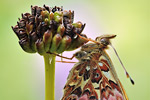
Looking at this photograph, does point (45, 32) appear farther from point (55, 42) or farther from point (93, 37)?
point (93, 37)

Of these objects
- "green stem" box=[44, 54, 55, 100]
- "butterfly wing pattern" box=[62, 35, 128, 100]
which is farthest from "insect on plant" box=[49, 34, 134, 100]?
"green stem" box=[44, 54, 55, 100]

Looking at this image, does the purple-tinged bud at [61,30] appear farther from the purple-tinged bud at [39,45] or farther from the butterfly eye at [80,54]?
the butterfly eye at [80,54]

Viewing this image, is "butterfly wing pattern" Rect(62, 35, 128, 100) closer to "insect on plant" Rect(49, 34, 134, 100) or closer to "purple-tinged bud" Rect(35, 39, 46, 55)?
"insect on plant" Rect(49, 34, 134, 100)

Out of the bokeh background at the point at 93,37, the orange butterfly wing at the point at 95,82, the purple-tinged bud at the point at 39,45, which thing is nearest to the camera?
the purple-tinged bud at the point at 39,45

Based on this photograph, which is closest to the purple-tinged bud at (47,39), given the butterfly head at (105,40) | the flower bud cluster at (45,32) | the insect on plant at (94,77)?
the flower bud cluster at (45,32)

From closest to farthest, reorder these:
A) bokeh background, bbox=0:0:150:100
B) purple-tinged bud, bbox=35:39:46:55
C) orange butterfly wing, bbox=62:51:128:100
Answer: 1. purple-tinged bud, bbox=35:39:46:55
2. orange butterfly wing, bbox=62:51:128:100
3. bokeh background, bbox=0:0:150:100

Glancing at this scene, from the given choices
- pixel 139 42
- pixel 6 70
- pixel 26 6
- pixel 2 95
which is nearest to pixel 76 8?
pixel 26 6

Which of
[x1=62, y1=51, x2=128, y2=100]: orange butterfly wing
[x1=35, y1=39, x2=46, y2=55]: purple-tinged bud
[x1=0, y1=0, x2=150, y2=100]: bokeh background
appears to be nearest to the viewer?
[x1=35, y1=39, x2=46, y2=55]: purple-tinged bud

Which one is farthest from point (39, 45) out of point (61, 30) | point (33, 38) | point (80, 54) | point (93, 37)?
point (93, 37)
